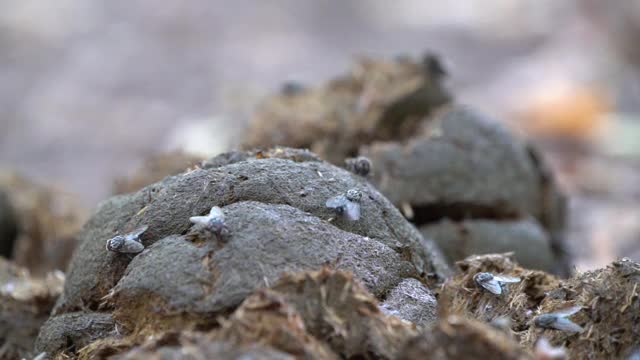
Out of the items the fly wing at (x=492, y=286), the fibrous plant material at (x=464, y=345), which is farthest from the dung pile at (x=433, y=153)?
the fibrous plant material at (x=464, y=345)

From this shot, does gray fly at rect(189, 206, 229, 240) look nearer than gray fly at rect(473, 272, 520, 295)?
Yes

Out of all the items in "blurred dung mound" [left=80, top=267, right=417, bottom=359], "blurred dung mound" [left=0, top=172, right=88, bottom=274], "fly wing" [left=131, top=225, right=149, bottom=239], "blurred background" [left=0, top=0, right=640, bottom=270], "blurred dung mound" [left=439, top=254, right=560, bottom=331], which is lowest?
"blurred dung mound" [left=80, top=267, right=417, bottom=359]

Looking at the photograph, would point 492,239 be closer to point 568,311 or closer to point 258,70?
point 568,311

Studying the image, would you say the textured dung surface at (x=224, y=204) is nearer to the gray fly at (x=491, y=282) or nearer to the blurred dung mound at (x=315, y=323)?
the gray fly at (x=491, y=282)

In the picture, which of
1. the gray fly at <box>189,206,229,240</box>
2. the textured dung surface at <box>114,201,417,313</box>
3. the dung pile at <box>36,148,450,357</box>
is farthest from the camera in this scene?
the gray fly at <box>189,206,229,240</box>

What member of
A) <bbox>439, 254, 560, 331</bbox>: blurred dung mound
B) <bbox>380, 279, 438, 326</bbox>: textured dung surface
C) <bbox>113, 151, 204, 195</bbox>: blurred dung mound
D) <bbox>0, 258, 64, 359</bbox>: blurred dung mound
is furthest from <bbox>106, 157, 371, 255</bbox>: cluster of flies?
<bbox>113, 151, 204, 195</bbox>: blurred dung mound

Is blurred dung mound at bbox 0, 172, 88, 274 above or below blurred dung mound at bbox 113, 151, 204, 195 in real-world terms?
below

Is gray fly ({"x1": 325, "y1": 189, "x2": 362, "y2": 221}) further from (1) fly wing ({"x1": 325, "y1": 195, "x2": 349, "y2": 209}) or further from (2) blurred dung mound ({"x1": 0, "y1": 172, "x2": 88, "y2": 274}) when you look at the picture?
(2) blurred dung mound ({"x1": 0, "y1": 172, "x2": 88, "y2": 274})

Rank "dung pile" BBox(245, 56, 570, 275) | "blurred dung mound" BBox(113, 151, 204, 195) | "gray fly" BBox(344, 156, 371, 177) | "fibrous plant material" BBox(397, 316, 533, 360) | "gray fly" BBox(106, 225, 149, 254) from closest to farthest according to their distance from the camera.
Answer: "fibrous plant material" BBox(397, 316, 533, 360) → "gray fly" BBox(106, 225, 149, 254) → "gray fly" BBox(344, 156, 371, 177) → "dung pile" BBox(245, 56, 570, 275) → "blurred dung mound" BBox(113, 151, 204, 195)
